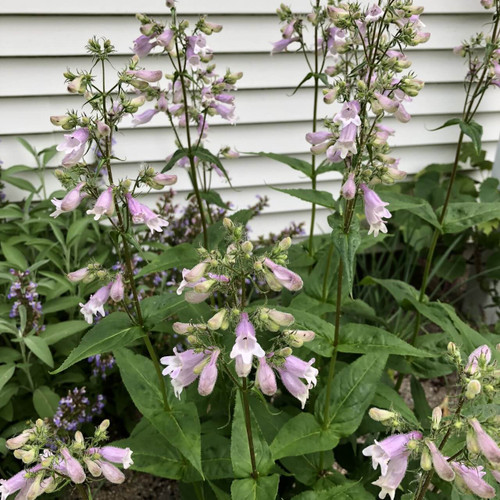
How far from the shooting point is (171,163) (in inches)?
105

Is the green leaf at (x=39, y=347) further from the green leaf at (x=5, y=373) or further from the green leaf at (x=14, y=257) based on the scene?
the green leaf at (x=14, y=257)

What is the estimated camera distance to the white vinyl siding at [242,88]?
156 inches

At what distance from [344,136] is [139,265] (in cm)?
228

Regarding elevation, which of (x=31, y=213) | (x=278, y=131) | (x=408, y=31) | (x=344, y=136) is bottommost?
(x=31, y=213)

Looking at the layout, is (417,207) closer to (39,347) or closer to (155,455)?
(155,455)

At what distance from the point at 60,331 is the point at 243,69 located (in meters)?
2.62

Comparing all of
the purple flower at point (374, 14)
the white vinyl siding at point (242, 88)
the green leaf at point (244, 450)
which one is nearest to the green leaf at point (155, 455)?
the green leaf at point (244, 450)

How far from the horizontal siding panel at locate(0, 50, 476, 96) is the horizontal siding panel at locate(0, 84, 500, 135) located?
8cm

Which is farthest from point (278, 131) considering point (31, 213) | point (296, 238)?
point (31, 213)

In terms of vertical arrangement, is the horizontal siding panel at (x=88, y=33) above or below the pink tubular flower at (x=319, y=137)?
above

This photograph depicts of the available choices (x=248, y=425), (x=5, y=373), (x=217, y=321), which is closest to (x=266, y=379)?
(x=217, y=321)

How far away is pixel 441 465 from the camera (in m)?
1.49

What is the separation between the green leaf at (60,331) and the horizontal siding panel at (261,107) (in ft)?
5.86

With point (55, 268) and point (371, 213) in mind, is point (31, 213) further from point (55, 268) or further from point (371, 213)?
point (371, 213)
